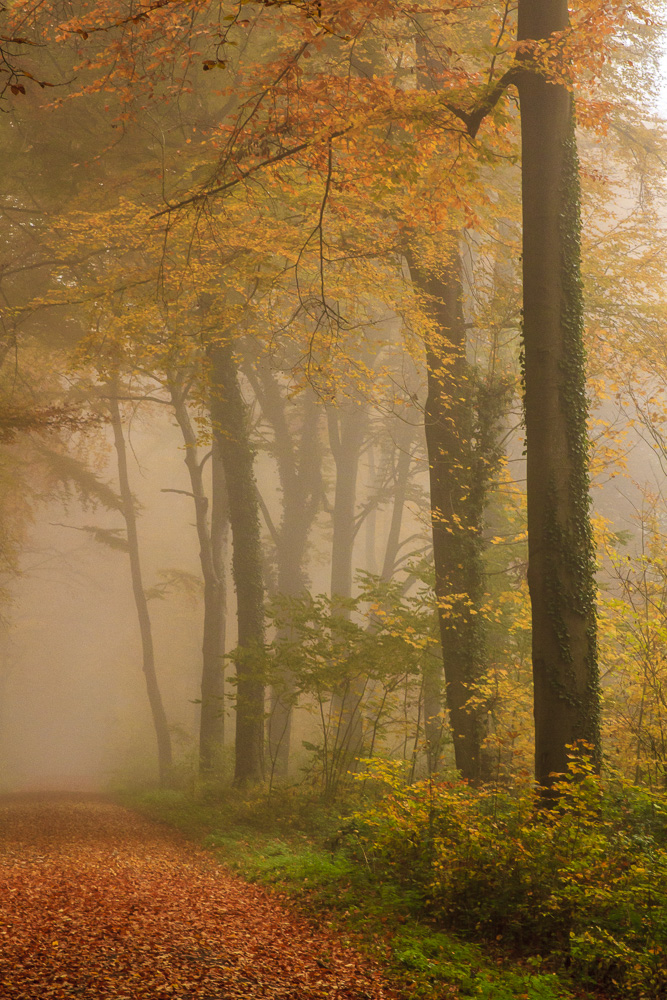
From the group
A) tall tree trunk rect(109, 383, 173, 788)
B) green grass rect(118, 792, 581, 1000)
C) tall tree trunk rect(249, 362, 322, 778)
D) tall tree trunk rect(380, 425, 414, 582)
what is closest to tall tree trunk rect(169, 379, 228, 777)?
tall tree trunk rect(249, 362, 322, 778)

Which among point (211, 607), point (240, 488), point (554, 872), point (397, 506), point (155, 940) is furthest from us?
point (397, 506)

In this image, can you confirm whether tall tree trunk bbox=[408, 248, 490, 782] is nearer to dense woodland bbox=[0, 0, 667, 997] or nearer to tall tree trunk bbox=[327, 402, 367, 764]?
dense woodland bbox=[0, 0, 667, 997]

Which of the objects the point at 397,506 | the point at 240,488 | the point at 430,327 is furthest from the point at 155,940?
the point at 397,506

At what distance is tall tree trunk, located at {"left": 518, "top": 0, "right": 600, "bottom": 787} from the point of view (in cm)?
640

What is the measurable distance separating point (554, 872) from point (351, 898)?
179cm

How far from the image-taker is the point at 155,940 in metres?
4.43

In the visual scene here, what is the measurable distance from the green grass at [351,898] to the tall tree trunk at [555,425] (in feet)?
6.02

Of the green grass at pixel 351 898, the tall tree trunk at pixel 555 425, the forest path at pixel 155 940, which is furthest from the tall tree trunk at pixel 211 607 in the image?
the tall tree trunk at pixel 555 425

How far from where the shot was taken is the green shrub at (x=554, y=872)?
168 inches

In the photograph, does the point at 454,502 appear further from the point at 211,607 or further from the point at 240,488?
the point at 211,607

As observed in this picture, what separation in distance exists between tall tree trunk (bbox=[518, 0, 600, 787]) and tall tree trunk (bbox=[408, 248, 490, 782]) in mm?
2492

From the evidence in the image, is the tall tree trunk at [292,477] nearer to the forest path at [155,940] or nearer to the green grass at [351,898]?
the green grass at [351,898]

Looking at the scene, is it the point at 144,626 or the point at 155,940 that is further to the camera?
the point at 144,626

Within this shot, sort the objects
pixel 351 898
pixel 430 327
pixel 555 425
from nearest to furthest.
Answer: pixel 351 898, pixel 555 425, pixel 430 327
